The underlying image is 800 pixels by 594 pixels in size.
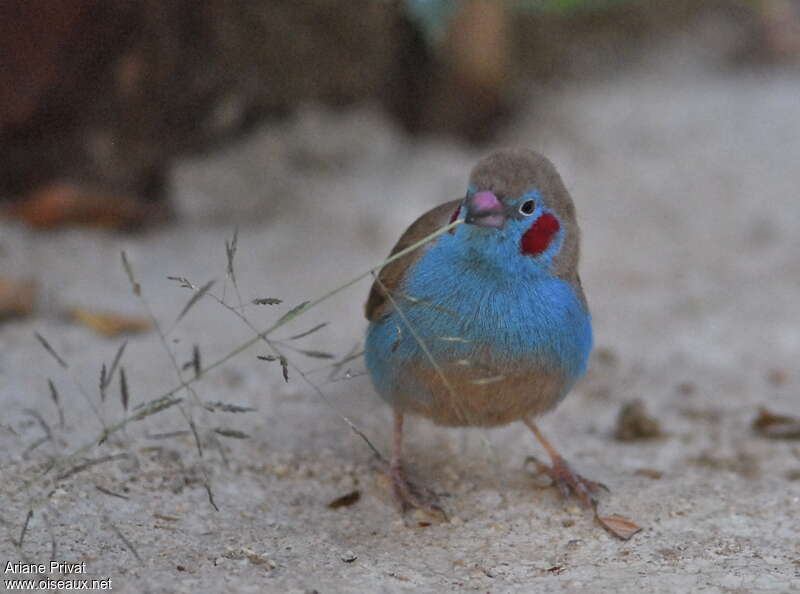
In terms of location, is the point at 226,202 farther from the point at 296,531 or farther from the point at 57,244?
the point at 296,531

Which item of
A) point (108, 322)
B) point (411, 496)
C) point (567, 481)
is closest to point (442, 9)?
point (108, 322)

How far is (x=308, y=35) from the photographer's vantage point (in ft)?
18.3

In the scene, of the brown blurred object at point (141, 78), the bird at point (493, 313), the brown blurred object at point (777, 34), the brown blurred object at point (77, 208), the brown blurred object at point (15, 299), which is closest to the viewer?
the bird at point (493, 313)

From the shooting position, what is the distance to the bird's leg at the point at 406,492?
324 centimetres

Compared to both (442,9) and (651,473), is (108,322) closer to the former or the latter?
(651,473)

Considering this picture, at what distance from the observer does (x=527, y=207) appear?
3102 millimetres

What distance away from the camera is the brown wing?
11.0ft

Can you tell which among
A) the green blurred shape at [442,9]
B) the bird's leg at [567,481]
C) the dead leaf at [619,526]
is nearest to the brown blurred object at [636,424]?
the bird's leg at [567,481]

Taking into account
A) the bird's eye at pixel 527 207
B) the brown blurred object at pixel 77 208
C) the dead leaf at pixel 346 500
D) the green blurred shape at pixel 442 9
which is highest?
the green blurred shape at pixel 442 9

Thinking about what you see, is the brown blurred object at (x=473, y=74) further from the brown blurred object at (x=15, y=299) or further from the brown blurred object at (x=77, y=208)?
the brown blurred object at (x=15, y=299)

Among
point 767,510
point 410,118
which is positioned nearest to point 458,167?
point 410,118

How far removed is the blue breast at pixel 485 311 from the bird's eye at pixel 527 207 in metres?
0.12

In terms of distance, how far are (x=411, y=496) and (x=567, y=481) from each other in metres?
0.52

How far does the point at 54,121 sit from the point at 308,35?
1399 millimetres
